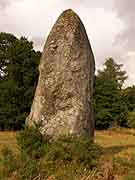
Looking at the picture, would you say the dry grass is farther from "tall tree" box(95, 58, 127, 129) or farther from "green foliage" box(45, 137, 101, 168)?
"tall tree" box(95, 58, 127, 129)

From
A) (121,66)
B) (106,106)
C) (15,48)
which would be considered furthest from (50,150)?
(121,66)

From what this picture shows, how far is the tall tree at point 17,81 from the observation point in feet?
145

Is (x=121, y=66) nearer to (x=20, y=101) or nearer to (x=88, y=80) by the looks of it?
(x=20, y=101)

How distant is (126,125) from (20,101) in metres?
18.5

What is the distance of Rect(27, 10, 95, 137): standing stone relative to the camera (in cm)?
1622

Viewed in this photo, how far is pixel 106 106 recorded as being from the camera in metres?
59.1

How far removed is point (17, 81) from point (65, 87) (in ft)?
104

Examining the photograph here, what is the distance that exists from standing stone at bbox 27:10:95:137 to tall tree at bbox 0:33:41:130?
26.7 meters

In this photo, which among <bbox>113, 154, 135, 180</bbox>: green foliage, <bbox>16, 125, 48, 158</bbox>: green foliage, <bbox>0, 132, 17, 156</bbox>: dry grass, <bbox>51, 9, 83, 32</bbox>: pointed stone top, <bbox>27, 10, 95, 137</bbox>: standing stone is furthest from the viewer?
<bbox>0, 132, 17, 156</bbox>: dry grass

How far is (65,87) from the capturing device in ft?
53.6

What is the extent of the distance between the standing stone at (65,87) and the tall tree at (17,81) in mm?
26703

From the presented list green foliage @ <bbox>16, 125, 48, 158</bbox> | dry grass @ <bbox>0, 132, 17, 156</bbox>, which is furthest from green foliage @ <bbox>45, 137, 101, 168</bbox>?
dry grass @ <bbox>0, 132, 17, 156</bbox>

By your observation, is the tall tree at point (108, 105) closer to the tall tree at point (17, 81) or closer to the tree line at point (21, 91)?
the tree line at point (21, 91)

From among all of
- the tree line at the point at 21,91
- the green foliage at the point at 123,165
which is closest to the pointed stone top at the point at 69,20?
the green foliage at the point at 123,165
